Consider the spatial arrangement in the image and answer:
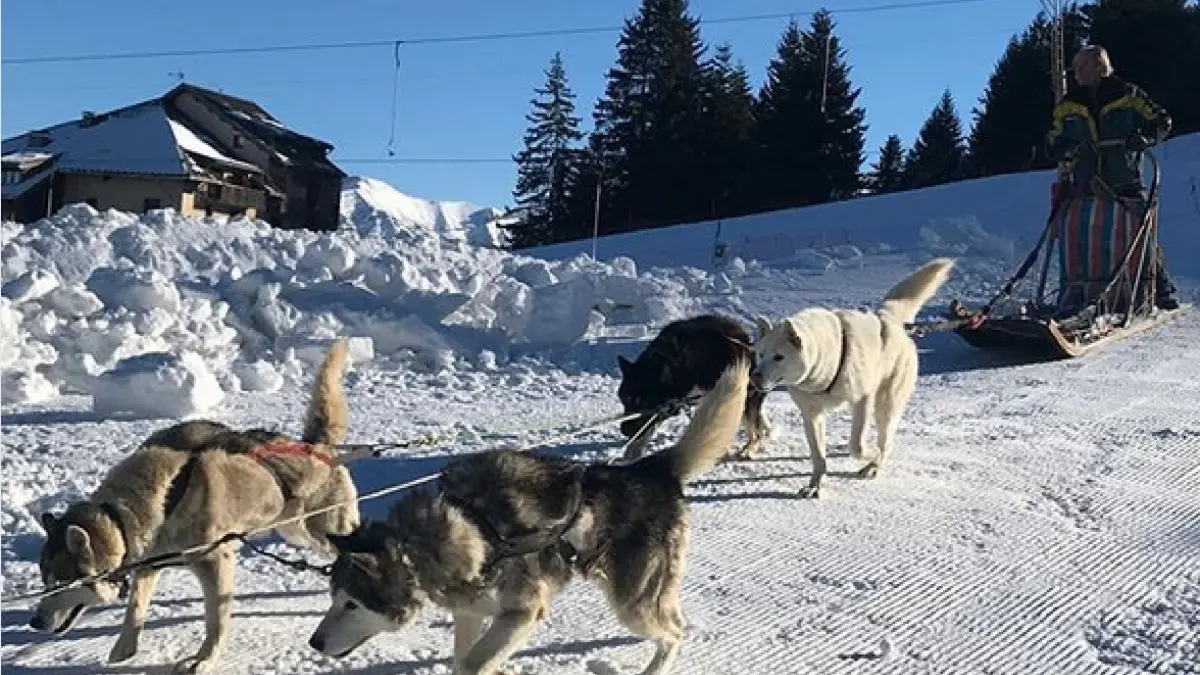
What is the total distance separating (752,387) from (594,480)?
2.62m

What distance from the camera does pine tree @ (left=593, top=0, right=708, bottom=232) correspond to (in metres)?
40.3

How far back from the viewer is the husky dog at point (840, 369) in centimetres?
618

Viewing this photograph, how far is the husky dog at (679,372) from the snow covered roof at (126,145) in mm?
31451

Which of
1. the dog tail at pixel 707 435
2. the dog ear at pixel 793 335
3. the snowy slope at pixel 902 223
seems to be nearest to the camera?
the dog tail at pixel 707 435

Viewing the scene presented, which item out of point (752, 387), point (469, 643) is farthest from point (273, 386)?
point (469, 643)

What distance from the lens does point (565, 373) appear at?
→ 10.7 meters

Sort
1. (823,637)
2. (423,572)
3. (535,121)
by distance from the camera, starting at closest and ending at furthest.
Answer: (423,572), (823,637), (535,121)

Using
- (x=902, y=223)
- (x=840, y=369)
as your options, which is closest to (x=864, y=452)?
(x=840, y=369)

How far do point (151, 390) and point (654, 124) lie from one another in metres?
34.5

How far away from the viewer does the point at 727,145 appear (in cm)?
4069

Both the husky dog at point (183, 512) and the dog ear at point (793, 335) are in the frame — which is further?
the dog ear at point (793, 335)

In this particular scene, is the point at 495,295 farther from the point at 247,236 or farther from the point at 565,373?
the point at 247,236

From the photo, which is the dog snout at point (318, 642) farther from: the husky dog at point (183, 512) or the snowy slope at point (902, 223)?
the snowy slope at point (902, 223)

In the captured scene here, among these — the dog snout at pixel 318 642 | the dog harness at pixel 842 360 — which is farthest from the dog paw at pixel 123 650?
the dog harness at pixel 842 360
